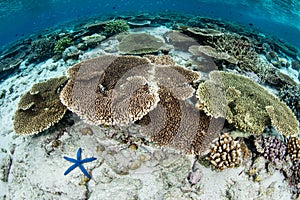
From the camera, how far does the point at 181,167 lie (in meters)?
4.41

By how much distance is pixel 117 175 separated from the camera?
434cm

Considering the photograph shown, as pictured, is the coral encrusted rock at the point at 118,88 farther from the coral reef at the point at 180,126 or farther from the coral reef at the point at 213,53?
the coral reef at the point at 213,53

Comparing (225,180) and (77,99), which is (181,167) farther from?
(77,99)

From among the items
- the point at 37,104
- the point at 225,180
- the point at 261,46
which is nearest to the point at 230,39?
the point at 261,46

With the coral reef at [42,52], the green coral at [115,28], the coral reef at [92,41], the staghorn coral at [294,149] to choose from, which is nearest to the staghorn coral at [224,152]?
the staghorn coral at [294,149]

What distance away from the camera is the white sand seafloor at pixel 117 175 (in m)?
4.23

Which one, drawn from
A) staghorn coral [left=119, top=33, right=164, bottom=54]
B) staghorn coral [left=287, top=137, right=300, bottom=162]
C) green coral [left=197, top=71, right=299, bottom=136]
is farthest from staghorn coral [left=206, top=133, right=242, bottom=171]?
staghorn coral [left=119, top=33, right=164, bottom=54]

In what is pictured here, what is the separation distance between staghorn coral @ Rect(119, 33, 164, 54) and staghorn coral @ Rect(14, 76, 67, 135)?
2.78 metres

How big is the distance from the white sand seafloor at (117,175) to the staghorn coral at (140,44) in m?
3.69

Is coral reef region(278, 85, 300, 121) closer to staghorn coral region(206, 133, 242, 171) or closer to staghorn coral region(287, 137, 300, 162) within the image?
staghorn coral region(287, 137, 300, 162)

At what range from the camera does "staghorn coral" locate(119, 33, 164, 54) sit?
7681mm

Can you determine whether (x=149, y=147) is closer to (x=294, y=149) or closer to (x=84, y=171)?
(x=84, y=171)

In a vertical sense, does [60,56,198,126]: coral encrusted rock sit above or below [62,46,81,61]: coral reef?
above

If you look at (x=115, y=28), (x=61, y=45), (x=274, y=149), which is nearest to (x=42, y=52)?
(x=61, y=45)
